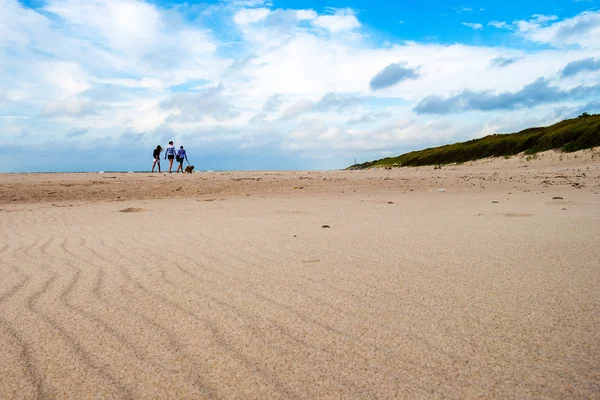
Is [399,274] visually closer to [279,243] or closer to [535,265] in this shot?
[535,265]

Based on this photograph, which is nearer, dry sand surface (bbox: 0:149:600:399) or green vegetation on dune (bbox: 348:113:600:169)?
dry sand surface (bbox: 0:149:600:399)

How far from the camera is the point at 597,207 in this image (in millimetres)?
6145

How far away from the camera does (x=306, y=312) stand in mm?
2182

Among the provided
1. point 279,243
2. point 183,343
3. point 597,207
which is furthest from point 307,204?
point 183,343

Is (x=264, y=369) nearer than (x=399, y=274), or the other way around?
(x=264, y=369)

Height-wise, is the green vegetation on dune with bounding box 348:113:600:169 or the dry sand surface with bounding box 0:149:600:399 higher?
the green vegetation on dune with bounding box 348:113:600:169

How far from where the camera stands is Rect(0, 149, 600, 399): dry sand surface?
153cm

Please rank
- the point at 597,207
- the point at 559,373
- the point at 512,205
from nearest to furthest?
the point at 559,373, the point at 597,207, the point at 512,205

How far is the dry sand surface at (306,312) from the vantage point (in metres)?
1.53

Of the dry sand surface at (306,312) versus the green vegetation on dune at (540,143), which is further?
the green vegetation on dune at (540,143)

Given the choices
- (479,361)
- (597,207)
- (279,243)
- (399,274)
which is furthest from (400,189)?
(479,361)

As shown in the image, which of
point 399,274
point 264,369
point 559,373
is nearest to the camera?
point 559,373

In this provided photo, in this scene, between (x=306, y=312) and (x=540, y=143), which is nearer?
(x=306, y=312)

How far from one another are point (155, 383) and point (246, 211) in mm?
5399
